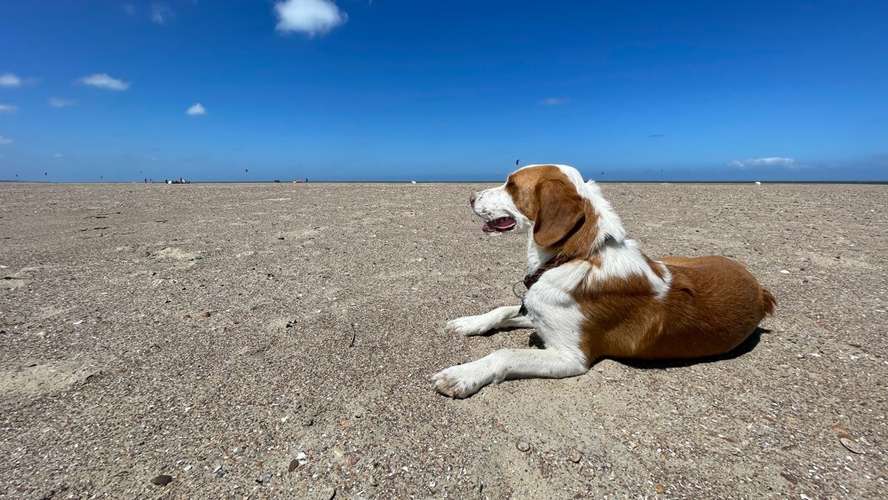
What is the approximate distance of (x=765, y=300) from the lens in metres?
3.82

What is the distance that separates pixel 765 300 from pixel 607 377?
1.85 metres

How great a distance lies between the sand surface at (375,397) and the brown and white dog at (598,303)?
0.59 feet

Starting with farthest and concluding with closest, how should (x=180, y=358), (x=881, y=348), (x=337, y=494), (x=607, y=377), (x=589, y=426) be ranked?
(x=881, y=348) < (x=180, y=358) < (x=607, y=377) < (x=589, y=426) < (x=337, y=494)

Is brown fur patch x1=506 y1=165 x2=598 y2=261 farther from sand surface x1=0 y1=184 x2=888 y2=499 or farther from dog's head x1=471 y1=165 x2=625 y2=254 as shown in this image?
sand surface x1=0 y1=184 x2=888 y2=499

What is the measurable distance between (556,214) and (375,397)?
2.07 meters

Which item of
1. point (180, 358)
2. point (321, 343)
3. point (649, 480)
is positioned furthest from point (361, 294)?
point (649, 480)

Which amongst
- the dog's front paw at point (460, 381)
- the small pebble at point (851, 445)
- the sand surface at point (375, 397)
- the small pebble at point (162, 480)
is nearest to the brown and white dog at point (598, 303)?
the dog's front paw at point (460, 381)

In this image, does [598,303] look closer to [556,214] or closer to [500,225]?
[556,214]

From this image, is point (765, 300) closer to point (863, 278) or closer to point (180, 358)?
point (863, 278)

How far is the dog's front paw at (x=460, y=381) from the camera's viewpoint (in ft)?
10.1

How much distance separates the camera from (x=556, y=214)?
3.42 m

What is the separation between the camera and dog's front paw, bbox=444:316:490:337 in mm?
4160

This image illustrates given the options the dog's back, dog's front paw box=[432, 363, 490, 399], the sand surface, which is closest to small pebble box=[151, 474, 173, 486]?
the sand surface

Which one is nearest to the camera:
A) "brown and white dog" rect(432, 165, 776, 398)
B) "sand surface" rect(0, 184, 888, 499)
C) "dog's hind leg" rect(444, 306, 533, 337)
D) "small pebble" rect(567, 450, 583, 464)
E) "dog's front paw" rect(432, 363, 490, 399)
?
"sand surface" rect(0, 184, 888, 499)
